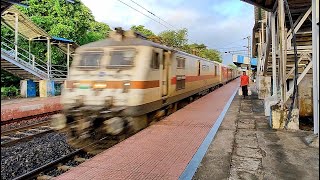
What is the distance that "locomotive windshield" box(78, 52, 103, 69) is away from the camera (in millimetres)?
9508

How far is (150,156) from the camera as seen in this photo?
20.5 ft

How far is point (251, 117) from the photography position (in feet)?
35.8

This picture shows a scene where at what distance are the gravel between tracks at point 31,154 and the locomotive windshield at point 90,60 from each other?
7.95 ft

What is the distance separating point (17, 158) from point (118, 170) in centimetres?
343

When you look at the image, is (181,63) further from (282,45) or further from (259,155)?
(259,155)

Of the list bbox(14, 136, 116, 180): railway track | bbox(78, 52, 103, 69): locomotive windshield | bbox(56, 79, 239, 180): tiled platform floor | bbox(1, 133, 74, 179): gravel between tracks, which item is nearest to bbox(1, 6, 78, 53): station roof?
bbox(78, 52, 103, 69): locomotive windshield

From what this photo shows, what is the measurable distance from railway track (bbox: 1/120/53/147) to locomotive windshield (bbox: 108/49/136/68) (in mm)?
3372

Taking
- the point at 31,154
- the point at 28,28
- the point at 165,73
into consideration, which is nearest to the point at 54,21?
the point at 28,28

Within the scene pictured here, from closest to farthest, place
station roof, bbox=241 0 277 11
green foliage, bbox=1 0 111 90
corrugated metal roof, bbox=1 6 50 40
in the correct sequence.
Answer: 1. station roof, bbox=241 0 277 11
2. corrugated metal roof, bbox=1 6 50 40
3. green foliage, bbox=1 0 111 90

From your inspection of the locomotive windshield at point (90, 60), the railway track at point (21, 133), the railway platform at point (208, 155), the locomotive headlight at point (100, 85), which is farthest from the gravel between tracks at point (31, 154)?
the locomotive windshield at point (90, 60)

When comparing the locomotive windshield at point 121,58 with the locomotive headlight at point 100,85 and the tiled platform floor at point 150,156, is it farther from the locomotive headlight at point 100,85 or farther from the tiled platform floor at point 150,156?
the tiled platform floor at point 150,156

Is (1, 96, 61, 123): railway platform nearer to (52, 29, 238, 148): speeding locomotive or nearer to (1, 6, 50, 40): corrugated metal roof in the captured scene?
(52, 29, 238, 148): speeding locomotive

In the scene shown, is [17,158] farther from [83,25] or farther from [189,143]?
[83,25]

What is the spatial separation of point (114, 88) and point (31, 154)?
2.76 meters
